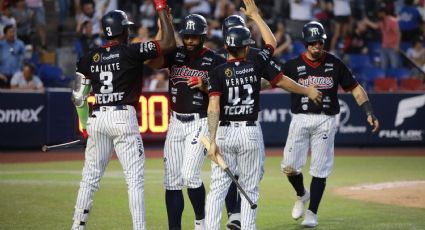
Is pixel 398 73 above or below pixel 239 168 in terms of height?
below

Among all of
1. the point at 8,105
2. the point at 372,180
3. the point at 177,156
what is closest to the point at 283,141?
the point at 372,180

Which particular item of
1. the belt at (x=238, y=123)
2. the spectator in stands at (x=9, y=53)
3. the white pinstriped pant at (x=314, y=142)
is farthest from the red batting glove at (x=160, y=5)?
the spectator in stands at (x=9, y=53)

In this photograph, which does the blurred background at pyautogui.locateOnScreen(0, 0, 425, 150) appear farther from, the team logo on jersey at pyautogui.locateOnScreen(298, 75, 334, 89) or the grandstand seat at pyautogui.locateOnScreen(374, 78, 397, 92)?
the team logo on jersey at pyautogui.locateOnScreen(298, 75, 334, 89)

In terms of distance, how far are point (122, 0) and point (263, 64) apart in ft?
49.5

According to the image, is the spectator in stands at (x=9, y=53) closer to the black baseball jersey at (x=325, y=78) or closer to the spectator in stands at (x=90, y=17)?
the spectator in stands at (x=90, y=17)

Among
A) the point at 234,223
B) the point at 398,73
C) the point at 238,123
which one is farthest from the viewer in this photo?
the point at 398,73

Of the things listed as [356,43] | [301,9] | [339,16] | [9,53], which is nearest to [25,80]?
[9,53]

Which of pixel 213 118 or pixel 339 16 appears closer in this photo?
pixel 213 118

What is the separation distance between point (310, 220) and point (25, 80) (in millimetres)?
10046

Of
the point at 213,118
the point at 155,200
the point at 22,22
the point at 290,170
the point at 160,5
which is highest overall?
the point at 160,5

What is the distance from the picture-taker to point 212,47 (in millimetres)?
19516

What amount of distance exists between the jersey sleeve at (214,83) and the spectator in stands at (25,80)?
10.7m

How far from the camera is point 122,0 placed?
75.9ft

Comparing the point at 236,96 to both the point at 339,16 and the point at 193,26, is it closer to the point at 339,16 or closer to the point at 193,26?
the point at 193,26
